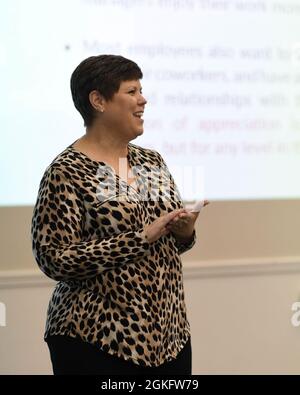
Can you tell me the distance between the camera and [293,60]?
9.38 ft

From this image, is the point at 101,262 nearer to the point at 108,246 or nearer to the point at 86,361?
the point at 108,246

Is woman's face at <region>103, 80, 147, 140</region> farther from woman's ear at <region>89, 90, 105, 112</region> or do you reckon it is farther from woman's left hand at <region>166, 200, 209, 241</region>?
woman's left hand at <region>166, 200, 209, 241</region>

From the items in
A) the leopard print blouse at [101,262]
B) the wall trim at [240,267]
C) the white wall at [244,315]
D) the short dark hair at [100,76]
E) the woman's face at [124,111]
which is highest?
the short dark hair at [100,76]

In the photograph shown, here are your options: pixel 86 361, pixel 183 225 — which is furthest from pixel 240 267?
pixel 86 361

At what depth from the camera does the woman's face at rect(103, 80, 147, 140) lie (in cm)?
158

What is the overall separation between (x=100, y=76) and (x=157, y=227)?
41 centimetres

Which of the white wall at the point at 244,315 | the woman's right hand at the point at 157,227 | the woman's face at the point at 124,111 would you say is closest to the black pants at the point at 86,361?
the woman's right hand at the point at 157,227

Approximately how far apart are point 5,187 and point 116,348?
1.24 meters

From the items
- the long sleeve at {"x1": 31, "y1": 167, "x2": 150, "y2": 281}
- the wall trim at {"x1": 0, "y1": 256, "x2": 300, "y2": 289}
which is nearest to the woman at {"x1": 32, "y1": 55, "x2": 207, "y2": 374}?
the long sleeve at {"x1": 31, "y1": 167, "x2": 150, "y2": 281}

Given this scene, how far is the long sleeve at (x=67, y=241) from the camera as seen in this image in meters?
1.46

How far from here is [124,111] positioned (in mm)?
1590

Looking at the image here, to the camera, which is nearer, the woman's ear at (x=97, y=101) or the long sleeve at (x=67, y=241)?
the long sleeve at (x=67, y=241)

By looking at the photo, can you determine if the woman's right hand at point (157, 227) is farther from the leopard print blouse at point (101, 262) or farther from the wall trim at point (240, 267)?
the wall trim at point (240, 267)

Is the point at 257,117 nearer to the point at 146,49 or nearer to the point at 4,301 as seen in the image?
the point at 146,49
